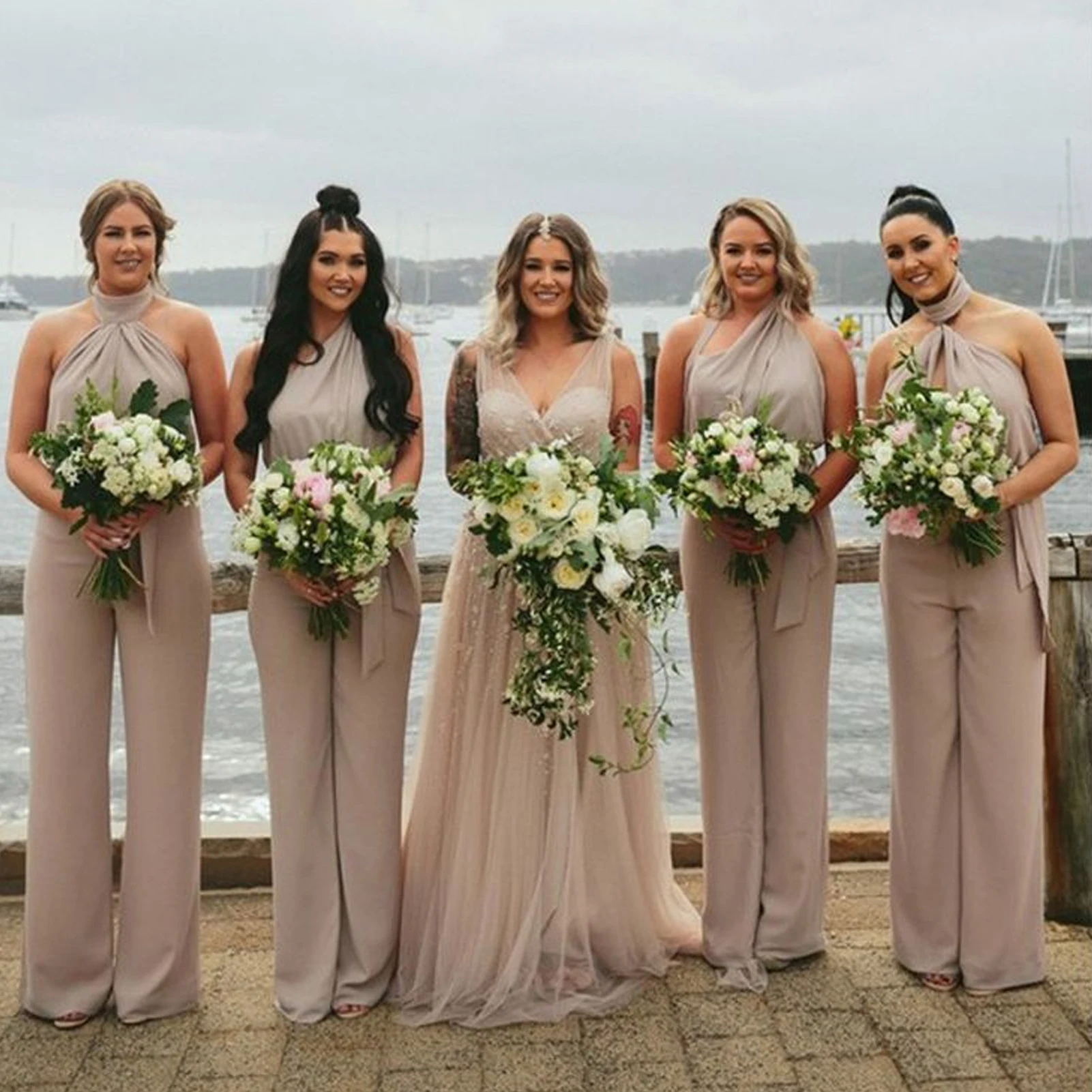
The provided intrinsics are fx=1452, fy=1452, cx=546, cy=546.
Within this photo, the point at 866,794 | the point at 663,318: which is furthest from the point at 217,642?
the point at 663,318

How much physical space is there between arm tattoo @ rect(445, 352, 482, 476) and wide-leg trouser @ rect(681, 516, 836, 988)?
80cm

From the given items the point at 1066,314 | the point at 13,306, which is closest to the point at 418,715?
the point at 1066,314

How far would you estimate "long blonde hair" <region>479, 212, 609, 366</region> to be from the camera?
486 cm

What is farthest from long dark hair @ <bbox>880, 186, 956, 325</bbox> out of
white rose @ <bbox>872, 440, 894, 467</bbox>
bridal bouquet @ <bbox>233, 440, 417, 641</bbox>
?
bridal bouquet @ <bbox>233, 440, 417, 641</bbox>

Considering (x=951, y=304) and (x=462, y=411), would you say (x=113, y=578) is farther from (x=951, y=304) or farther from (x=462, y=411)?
(x=951, y=304)

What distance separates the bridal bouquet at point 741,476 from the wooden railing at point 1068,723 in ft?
2.88

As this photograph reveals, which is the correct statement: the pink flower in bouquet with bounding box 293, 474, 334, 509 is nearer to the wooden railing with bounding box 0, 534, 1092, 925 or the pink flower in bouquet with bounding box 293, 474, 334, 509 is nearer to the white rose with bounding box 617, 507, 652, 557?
the white rose with bounding box 617, 507, 652, 557

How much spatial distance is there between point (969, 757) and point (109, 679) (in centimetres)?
287

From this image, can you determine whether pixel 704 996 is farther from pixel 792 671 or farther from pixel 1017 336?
pixel 1017 336

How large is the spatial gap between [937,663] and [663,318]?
178 meters

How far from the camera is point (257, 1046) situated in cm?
448

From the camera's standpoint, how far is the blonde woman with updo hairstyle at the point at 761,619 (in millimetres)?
4875

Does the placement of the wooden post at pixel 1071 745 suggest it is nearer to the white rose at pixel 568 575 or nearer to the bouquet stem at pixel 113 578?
the white rose at pixel 568 575

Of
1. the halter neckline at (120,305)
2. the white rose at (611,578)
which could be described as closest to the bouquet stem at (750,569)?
the white rose at (611,578)
